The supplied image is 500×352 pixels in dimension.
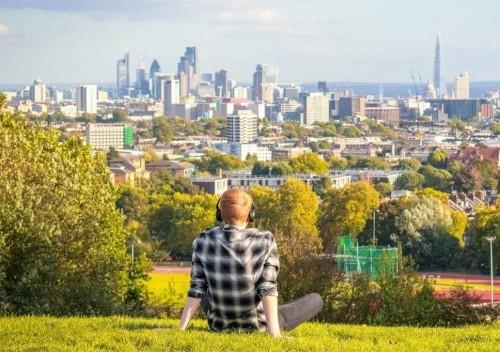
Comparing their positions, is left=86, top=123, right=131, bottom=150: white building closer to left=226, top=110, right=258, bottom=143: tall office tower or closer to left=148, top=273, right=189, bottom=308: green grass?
left=226, top=110, right=258, bottom=143: tall office tower

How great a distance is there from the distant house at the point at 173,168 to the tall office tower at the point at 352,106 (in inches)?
4337

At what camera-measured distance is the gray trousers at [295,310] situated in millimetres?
6781

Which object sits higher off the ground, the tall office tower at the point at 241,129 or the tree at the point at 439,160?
the tall office tower at the point at 241,129

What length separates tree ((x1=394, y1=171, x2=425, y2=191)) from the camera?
7031cm

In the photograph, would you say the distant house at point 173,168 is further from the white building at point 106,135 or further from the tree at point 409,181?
the white building at point 106,135

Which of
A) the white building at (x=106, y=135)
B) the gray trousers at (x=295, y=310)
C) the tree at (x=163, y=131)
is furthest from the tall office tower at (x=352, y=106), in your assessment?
the gray trousers at (x=295, y=310)

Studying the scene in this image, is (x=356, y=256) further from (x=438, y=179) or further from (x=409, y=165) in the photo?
(x=409, y=165)

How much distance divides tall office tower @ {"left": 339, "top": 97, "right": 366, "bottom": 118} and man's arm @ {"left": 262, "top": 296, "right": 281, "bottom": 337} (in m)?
186

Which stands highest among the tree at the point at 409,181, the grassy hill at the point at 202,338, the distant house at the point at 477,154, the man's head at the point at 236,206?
the man's head at the point at 236,206

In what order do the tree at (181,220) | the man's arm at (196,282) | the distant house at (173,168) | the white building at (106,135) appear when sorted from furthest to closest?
the white building at (106,135)
the distant house at (173,168)
the tree at (181,220)
the man's arm at (196,282)

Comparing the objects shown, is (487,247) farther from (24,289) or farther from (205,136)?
(205,136)

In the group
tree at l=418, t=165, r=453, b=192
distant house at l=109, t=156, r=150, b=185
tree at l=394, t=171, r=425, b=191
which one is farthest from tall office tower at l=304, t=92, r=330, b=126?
tree at l=394, t=171, r=425, b=191

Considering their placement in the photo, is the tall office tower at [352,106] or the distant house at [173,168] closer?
the distant house at [173,168]

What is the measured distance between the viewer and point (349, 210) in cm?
3988
